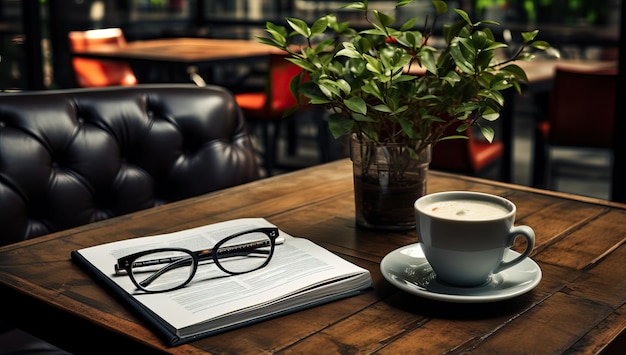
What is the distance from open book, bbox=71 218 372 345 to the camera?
0.99 meters

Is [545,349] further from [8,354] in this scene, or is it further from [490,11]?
[490,11]

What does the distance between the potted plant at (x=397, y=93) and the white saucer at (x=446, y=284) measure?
0.18m

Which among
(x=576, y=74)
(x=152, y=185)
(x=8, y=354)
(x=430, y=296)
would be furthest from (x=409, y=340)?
(x=576, y=74)

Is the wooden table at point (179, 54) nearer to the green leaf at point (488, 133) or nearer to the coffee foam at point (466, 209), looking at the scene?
the green leaf at point (488, 133)

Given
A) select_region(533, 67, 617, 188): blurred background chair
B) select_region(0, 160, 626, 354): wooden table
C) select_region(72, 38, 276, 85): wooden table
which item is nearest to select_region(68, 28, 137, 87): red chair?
select_region(72, 38, 276, 85): wooden table

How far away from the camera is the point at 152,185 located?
1.92 m

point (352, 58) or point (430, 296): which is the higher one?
point (352, 58)

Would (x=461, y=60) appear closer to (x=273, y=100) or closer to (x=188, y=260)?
(x=188, y=260)

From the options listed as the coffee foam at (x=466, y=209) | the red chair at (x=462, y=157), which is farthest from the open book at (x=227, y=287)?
the red chair at (x=462, y=157)

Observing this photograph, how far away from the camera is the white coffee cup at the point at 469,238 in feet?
3.46

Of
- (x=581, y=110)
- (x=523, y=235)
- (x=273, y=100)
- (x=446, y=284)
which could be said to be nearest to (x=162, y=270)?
(x=446, y=284)

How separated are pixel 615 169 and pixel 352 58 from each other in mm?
1208

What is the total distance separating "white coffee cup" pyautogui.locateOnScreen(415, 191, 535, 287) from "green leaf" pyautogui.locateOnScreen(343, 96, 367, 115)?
7.1 inches

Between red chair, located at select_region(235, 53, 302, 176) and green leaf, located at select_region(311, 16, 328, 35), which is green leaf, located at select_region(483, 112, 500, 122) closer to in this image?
green leaf, located at select_region(311, 16, 328, 35)
